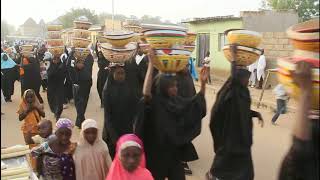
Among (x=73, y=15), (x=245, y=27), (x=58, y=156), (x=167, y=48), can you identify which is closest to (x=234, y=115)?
(x=167, y=48)

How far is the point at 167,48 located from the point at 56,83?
6397 mm

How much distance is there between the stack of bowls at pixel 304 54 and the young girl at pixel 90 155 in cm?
195

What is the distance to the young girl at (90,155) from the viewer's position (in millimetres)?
3930

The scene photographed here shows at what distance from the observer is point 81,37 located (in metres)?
8.30

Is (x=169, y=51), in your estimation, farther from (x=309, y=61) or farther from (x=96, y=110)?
(x=96, y=110)

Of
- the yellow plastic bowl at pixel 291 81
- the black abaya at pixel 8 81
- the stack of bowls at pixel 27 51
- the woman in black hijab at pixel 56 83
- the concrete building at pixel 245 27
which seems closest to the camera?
the yellow plastic bowl at pixel 291 81

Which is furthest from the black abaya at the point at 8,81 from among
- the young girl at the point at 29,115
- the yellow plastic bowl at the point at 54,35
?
the young girl at the point at 29,115

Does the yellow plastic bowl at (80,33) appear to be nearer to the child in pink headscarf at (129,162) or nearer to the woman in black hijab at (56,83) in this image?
the woman in black hijab at (56,83)

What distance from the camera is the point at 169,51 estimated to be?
3.99m

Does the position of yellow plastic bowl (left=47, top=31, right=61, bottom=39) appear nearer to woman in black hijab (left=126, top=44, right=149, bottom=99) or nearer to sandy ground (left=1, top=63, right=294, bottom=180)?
sandy ground (left=1, top=63, right=294, bottom=180)

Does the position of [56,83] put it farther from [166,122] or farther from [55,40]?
[166,122]

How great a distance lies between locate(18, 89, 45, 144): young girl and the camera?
19.0ft

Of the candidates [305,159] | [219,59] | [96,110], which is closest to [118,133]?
[305,159]

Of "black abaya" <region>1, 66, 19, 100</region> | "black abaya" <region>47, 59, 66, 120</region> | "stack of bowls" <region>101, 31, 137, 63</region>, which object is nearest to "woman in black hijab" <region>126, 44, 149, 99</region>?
"stack of bowls" <region>101, 31, 137, 63</region>
